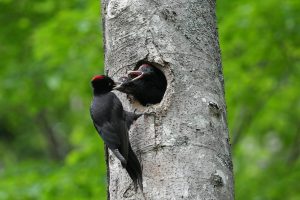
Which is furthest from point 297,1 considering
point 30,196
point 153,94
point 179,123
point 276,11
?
point 179,123

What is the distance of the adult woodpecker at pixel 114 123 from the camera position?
357 centimetres

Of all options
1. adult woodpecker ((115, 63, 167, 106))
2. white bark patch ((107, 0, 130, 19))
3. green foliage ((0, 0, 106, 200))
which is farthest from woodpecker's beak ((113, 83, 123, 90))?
green foliage ((0, 0, 106, 200))

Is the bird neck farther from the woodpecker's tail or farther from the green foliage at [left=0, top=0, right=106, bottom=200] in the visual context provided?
the green foliage at [left=0, top=0, right=106, bottom=200]

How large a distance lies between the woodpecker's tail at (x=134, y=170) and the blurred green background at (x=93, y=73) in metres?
4.03

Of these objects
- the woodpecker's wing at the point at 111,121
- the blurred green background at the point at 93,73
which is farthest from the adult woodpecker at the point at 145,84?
the blurred green background at the point at 93,73

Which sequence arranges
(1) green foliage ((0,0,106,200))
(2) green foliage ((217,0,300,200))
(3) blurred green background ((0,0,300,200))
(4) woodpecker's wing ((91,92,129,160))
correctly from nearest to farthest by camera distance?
(4) woodpecker's wing ((91,92,129,160)), (1) green foliage ((0,0,106,200)), (3) blurred green background ((0,0,300,200)), (2) green foliage ((217,0,300,200))

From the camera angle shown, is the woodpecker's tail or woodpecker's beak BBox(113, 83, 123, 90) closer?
the woodpecker's tail

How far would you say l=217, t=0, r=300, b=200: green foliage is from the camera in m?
8.30

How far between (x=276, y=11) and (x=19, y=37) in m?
3.89

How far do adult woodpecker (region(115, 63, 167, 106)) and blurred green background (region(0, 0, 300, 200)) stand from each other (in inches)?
132

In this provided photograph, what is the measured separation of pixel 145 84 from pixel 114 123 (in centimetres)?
48

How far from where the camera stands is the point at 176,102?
3709mm

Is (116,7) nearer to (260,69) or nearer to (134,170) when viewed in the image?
(134,170)

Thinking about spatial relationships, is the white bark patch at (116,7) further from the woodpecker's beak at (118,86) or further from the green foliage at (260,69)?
the green foliage at (260,69)
